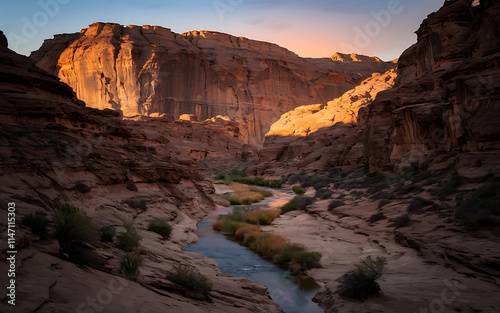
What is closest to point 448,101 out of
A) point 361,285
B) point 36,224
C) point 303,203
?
point 303,203

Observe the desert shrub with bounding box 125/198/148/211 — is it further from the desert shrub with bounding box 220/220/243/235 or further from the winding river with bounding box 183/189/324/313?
the desert shrub with bounding box 220/220/243/235

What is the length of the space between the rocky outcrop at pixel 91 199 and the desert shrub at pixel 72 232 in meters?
0.17

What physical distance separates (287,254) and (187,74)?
7416cm

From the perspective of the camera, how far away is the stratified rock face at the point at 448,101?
13.1 m

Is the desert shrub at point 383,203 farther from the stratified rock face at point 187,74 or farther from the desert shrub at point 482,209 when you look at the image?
the stratified rock face at point 187,74

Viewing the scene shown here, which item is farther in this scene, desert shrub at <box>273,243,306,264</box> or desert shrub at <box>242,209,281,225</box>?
desert shrub at <box>242,209,281,225</box>

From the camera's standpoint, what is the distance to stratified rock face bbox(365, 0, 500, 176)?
514 inches

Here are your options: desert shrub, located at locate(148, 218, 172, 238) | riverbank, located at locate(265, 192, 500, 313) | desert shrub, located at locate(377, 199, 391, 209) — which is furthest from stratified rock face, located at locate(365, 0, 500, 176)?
desert shrub, located at locate(148, 218, 172, 238)

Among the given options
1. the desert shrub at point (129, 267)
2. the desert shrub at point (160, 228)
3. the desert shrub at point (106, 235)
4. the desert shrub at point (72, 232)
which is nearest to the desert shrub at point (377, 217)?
the desert shrub at point (160, 228)

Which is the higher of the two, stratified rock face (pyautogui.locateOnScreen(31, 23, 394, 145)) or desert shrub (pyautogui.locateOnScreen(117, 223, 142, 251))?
stratified rock face (pyautogui.locateOnScreen(31, 23, 394, 145))

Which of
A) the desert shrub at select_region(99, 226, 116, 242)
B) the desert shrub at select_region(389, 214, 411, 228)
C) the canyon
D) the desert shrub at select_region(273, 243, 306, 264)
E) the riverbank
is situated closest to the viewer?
the canyon

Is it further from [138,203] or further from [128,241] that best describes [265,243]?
[138,203]

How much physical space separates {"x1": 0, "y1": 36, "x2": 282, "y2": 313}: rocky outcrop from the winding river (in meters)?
0.50

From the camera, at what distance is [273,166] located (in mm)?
49531
